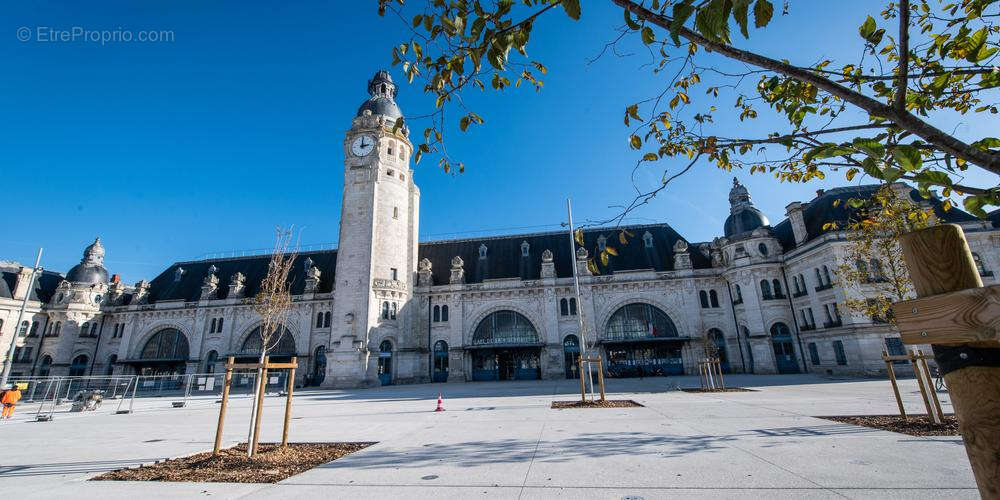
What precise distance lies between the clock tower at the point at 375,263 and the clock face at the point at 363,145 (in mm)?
99

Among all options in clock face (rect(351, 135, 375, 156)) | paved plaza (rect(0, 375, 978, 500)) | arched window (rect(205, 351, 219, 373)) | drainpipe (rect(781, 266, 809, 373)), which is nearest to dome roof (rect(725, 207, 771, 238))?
drainpipe (rect(781, 266, 809, 373))

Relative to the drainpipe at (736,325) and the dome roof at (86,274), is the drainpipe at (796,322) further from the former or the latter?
the dome roof at (86,274)

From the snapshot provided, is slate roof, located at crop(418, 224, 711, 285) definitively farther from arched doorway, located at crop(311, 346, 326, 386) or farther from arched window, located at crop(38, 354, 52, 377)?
arched window, located at crop(38, 354, 52, 377)

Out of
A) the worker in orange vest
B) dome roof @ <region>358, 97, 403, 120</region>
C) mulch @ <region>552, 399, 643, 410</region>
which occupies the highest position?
dome roof @ <region>358, 97, 403, 120</region>

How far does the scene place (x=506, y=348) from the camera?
126ft

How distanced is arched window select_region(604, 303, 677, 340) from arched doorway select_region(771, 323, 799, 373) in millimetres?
7687

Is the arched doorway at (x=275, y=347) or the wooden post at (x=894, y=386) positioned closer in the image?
the wooden post at (x=894, y=386)

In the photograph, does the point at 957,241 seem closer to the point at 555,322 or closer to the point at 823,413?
the point at 823,413

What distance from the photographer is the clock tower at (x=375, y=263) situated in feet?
115

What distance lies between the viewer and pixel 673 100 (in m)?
5.50

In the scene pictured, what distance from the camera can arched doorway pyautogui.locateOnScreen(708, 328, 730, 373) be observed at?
118ft

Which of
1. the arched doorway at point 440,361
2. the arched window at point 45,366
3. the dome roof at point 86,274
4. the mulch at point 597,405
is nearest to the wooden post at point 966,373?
the mulch at point 597,405

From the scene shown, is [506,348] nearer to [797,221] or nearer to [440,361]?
[440,361]

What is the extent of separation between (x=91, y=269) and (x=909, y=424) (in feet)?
225
